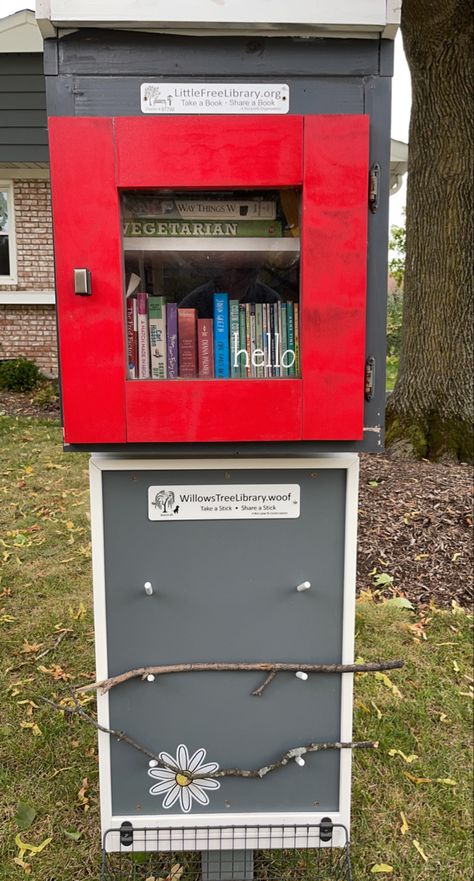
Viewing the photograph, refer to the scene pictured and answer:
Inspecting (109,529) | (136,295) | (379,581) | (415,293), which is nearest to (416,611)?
(379,581)

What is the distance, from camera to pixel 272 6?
5.30ft

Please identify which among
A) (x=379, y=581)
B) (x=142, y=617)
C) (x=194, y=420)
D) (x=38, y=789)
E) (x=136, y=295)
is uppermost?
(x=136, y=295)

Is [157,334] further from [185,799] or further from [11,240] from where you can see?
[11,240]

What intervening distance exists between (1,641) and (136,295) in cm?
228

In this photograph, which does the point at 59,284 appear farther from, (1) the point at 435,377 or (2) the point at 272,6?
(1) the point at 435,377

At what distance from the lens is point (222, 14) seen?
1612 mm

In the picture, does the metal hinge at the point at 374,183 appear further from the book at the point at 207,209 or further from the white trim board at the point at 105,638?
the white trim board at the point at 105,638

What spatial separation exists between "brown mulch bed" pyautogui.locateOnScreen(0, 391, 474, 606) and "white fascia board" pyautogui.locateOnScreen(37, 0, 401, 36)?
9.52 feet

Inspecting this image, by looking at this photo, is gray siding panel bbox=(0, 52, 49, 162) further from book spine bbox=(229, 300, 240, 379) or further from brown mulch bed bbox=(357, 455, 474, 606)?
book spine bbox=(229, 300, 240, 379)

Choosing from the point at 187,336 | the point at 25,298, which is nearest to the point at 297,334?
the point at 187,336

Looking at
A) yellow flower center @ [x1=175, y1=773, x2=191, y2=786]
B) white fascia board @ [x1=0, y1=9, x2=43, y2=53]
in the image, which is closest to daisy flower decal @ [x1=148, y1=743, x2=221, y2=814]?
yellow flower center @ [x1=175, y1=773, x2=191, y2=786]

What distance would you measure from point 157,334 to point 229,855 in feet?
5.07

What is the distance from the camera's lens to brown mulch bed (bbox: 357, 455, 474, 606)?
3.88m

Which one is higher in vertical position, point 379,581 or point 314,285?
point 314,285
